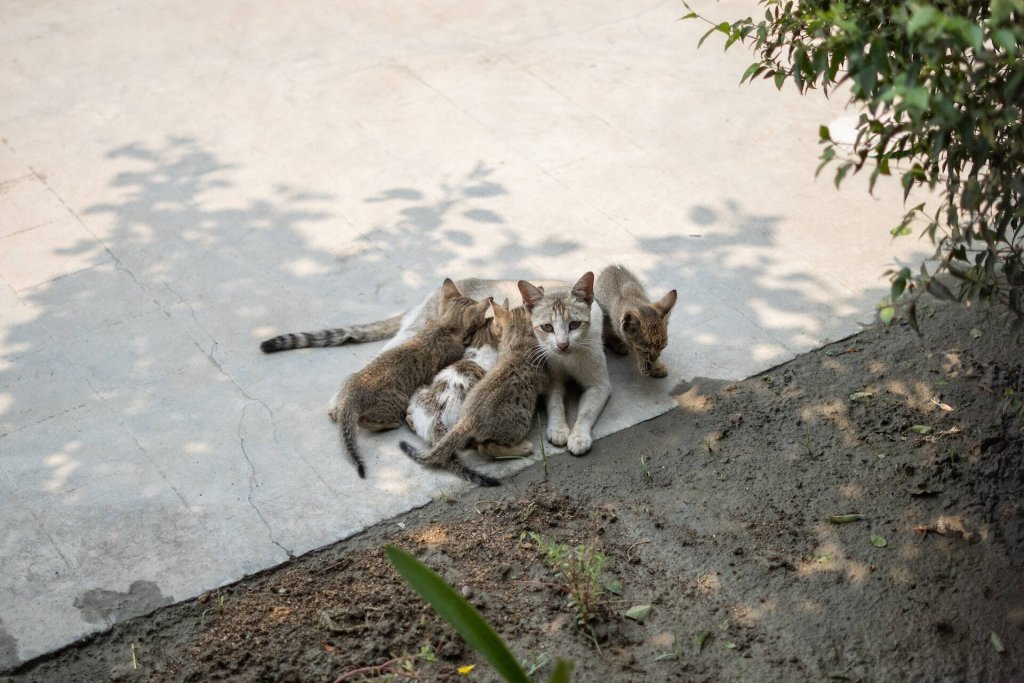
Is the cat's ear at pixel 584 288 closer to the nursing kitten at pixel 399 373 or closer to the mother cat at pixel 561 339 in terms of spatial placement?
the mother cat at pixel 561 339

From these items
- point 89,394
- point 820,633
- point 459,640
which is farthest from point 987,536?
point 89,394

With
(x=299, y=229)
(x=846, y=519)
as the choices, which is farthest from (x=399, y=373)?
(x=846, y=519)

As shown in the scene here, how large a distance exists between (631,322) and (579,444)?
84 cm

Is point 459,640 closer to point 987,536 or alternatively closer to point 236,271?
point 987,536

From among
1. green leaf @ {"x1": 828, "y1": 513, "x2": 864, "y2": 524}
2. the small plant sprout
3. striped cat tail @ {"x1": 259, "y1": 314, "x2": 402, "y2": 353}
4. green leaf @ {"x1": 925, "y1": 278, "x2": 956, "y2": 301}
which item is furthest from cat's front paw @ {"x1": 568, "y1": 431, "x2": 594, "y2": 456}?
green leaf @ {"x1": 925, "y1": 278, "x2": 956, "y2": 301}

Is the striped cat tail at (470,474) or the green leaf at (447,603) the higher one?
the green leaf at (447,603)

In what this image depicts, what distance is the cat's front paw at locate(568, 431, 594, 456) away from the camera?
6.14 metres

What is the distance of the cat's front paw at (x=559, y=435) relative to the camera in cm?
623

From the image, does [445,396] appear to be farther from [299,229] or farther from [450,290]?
[299,229]

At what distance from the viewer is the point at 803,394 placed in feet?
21.4

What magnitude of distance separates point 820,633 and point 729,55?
6635 millimetres

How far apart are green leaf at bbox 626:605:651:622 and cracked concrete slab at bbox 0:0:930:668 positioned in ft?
4.21

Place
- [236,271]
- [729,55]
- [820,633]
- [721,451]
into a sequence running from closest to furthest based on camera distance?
[820,633] → [721,451] → [236,271] → [729,55]

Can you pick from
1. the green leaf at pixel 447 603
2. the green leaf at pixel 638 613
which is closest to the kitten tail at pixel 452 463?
the green leaf at pixel 638 613
